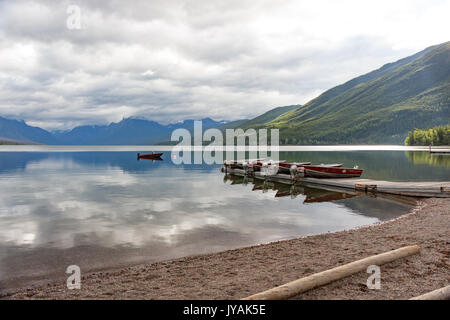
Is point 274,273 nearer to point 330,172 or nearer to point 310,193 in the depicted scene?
point 310,193

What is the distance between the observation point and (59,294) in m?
9.56

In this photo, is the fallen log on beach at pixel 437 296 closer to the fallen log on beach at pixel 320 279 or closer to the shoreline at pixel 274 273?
the shoreline at pixel 274 273

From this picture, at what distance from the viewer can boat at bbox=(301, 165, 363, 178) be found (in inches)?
1593

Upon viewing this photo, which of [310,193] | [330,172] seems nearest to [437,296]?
[310,193]

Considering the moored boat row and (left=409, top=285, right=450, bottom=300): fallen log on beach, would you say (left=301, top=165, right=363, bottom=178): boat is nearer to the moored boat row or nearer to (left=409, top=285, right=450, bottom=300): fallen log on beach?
the moored boat row

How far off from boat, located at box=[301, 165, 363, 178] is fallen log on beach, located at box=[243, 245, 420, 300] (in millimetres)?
31132

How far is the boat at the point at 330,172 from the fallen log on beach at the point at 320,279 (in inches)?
1226

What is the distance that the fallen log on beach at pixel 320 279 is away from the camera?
741 cm

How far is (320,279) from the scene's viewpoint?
8.37 m

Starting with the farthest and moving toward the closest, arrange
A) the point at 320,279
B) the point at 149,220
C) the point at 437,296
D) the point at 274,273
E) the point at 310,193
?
the point at 310,193 → the point at 149,220 → the point at 274,273 → the point at 320,279 → the point at 437,296

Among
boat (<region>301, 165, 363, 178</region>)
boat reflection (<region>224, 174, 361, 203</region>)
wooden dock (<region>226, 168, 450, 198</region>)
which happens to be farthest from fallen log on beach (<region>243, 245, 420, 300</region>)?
boat (<region>301, 165, 363, 178</region>)

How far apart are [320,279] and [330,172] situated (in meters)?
34.6

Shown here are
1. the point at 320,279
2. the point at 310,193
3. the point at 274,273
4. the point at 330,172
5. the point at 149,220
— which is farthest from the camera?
the point at 330,172
